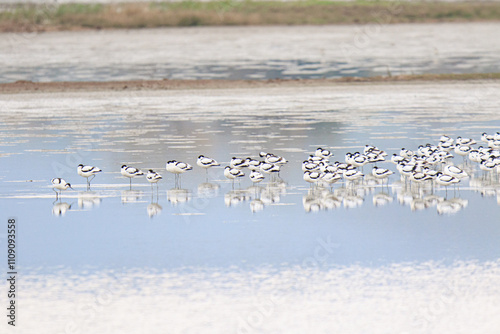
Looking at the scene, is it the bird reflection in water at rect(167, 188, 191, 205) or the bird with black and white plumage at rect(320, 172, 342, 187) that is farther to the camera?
the bird with black and white plumage at rect(320, 172, 342, 187)

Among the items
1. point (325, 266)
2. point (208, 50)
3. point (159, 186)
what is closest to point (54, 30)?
point (208, 50)

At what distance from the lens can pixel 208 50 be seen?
55125mm

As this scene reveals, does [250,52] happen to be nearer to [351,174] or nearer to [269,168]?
[269,168]

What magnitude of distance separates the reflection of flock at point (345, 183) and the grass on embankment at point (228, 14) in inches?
2361

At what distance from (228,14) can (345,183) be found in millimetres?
68566

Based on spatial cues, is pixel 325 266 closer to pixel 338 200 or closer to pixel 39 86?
pixel 338 200

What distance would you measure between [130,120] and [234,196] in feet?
38.8

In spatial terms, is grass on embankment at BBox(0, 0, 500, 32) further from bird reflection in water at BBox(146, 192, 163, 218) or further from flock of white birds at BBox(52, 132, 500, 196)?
bird reflection in water at BBox(146, 192, 163, 218)

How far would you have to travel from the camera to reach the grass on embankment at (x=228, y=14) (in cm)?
7850

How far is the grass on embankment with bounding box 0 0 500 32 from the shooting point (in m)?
78.5

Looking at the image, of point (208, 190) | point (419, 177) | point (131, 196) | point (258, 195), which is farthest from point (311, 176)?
point (131, 196)

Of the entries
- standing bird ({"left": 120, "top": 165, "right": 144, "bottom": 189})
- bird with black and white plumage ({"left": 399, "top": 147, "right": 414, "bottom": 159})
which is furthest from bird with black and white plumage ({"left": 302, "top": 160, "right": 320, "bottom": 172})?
standing bird ({"left": 120, "top": 165, "right": 144, "bottom": 189})

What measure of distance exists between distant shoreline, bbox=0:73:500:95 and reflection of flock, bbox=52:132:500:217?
60.1 ft

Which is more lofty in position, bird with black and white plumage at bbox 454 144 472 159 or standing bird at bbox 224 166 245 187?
bird with black and white plumage at bbox 454 144 472 159
